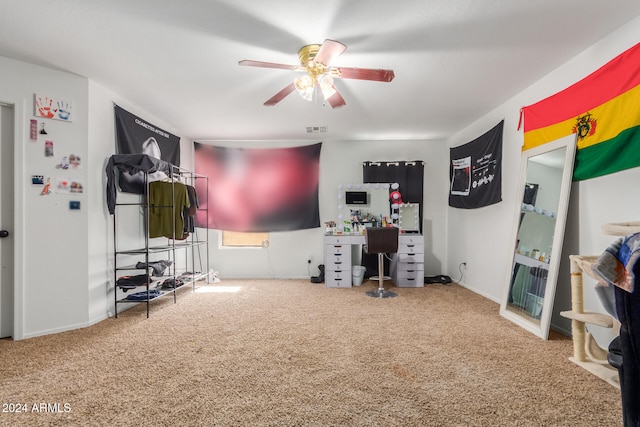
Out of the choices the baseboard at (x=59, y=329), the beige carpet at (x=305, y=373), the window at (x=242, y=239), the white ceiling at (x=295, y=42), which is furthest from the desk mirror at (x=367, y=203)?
the baseboard at (x=59, y=329)

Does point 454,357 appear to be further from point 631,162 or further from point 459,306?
point 631,162

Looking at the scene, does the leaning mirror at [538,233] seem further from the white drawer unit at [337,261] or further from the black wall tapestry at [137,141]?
the black wall tapestry at [137,141]

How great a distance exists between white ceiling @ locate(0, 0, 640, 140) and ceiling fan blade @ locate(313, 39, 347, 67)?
8.6 inches

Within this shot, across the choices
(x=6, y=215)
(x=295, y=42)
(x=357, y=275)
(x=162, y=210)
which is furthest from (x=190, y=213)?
(x=295, y=42)

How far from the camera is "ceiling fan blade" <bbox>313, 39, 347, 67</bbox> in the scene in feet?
6.14

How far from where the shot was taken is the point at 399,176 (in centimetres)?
495

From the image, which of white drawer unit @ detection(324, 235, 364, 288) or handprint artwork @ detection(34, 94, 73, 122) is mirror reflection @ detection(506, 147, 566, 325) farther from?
handprint artwork @ detection(34, 94, 73, 122)

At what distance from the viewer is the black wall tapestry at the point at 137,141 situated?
10.7 ft

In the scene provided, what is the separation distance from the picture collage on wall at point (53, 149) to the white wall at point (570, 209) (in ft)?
14.2

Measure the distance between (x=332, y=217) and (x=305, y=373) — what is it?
3266 millimetres

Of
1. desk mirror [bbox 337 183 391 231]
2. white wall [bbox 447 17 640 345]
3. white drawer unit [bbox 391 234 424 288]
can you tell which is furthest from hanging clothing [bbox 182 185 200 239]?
white wall [bbox 447 17 640 345]

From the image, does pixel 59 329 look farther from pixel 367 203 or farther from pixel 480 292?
pixel 480 292

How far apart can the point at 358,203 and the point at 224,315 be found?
275 cm

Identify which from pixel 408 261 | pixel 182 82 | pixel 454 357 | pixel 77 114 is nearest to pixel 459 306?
pixel 408 261
